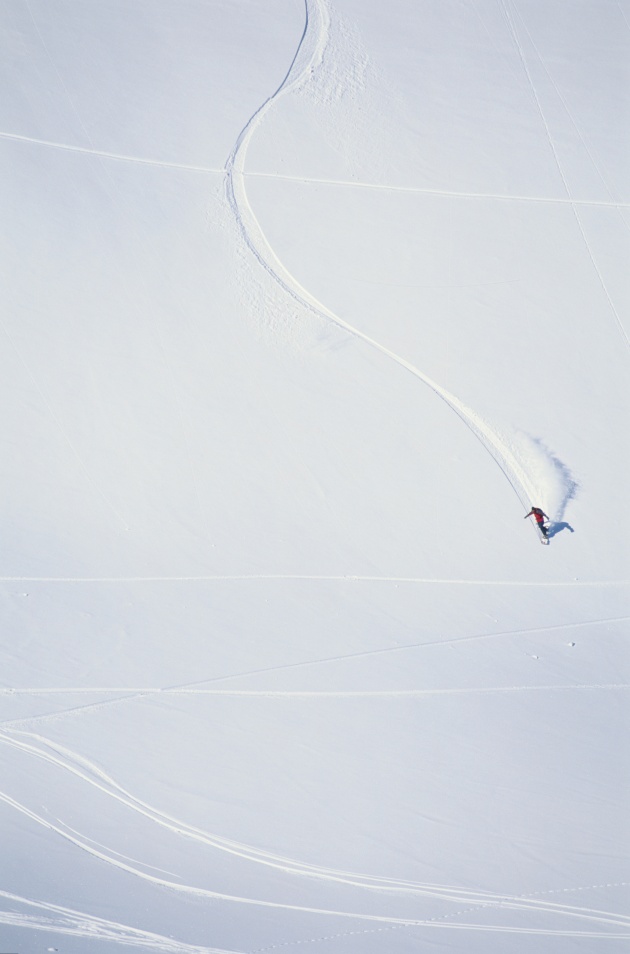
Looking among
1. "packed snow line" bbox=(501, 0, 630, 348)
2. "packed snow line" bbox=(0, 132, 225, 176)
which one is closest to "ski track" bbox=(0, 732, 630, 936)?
"packed snow line" bbox=(501, 0, 630, 348)

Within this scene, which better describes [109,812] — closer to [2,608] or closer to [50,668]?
[50,668]

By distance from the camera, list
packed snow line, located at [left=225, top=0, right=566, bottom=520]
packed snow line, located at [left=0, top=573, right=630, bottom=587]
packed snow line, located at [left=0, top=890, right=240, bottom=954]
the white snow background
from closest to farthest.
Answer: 1. packed snow line, located at [left=0, top=890, right=240, bottom=954]
2. the white snow background
3. packed snow line, located at [left=0, top=573, right=630, bottom=587]
4. packed snow line, located at [left=225, top=0, right=566, bottom=520]

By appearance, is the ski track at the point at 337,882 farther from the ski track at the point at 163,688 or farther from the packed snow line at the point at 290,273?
the packed snow line at the point at 290,273

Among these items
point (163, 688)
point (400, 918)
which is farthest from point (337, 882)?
point (163, 688)

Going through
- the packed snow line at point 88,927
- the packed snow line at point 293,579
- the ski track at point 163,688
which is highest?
the packed snow line at point 293,579

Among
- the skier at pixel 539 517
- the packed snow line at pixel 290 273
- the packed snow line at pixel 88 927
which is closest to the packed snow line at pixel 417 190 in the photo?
the packed snow line at pixel 290 273

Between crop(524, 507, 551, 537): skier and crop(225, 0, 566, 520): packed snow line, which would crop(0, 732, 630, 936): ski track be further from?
crop(225, 0, 566, 520): packed snow line

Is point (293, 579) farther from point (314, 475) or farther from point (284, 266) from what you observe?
point (284, 266)
